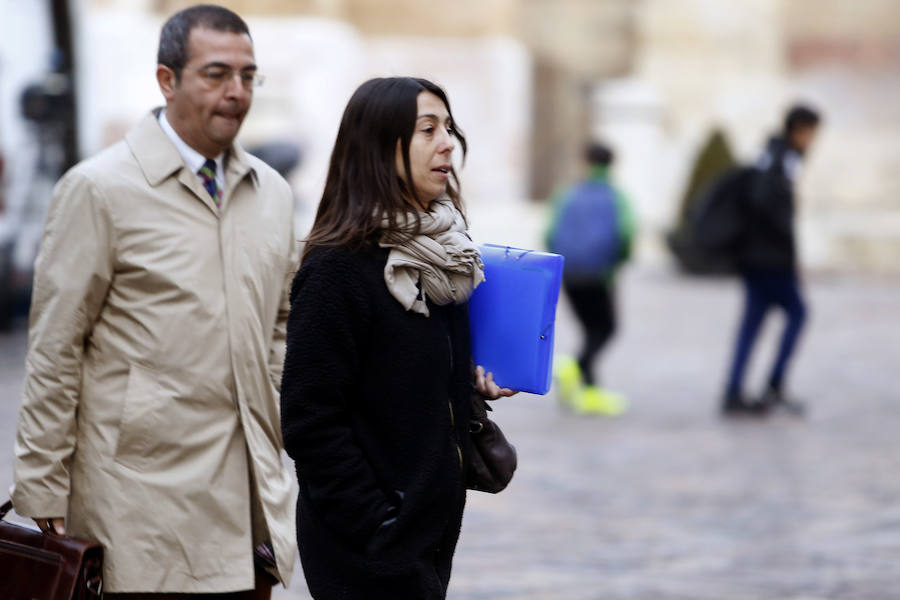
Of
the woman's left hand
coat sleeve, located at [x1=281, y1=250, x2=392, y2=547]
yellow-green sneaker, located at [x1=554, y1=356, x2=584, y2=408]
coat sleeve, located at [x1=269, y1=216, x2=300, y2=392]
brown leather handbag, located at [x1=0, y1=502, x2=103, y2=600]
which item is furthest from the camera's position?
yellow-green sneaker, located at [x1=554, y1=356, x2=584, y2=408]

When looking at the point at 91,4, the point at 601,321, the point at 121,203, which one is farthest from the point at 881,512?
the point at 91,4

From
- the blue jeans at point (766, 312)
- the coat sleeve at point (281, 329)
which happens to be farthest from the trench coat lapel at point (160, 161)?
the blue jeans at point (766, 312)

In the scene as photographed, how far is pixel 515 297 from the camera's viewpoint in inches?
106

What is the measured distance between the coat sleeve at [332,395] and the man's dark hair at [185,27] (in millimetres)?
740

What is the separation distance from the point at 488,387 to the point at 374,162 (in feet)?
1.52

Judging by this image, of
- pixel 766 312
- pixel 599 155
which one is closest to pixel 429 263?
pixel 766 312

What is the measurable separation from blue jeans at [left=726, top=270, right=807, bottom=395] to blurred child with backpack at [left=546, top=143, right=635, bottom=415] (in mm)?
800

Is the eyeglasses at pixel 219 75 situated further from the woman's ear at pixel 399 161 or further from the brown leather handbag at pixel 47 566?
the brown leather handbag at pixel 47 566

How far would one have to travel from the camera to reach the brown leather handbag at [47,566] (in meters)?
2.90

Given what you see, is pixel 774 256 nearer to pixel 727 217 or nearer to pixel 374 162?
pixel 727 217

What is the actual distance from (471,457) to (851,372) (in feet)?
28.4

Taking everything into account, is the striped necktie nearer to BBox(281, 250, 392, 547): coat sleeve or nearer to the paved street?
BBox(281, 250, 392, 547): coat sleeve

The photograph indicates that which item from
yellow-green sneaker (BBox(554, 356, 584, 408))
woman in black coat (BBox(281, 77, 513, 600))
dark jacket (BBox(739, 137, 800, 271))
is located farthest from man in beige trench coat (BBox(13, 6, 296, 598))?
yellow-green sneaker (BBox(554, 356, 584, 408))

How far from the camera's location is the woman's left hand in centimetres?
272
